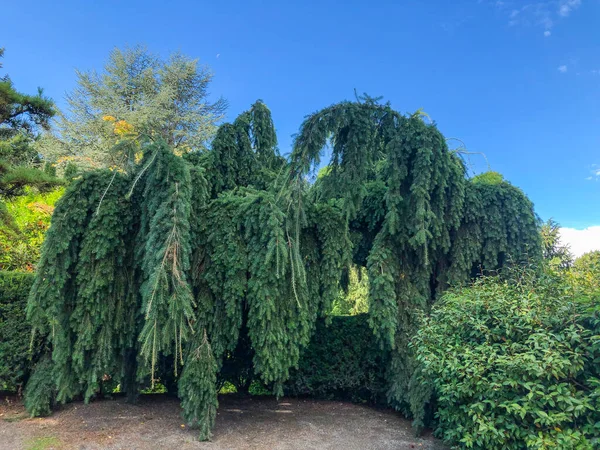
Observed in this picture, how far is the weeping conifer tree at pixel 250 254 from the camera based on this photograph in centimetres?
414

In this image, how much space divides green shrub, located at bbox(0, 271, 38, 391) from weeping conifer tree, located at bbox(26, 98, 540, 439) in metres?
0.47

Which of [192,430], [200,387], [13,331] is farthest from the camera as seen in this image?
[13,331]

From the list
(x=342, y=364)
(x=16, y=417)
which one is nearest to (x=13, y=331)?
(x=16, y=417)

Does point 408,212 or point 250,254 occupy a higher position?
point 408,212

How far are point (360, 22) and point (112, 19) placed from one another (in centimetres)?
661

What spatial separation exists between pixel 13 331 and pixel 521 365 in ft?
21.3

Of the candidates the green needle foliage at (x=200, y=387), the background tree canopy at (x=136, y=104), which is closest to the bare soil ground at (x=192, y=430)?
the green needle foliage at (x=200, y=387)

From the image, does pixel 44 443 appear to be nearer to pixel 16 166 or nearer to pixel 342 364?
pixel 342 364

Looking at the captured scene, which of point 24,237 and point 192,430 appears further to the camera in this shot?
point 24,237

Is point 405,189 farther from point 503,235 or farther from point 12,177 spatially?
point 12,177

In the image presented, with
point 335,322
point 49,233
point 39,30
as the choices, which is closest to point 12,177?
point 49,233

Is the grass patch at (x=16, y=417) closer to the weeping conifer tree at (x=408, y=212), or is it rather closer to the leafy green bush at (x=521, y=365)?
the weeping conifer tree at (x=408, y=212)

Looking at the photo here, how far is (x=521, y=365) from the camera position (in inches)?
120

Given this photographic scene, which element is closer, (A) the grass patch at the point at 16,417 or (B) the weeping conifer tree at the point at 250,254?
(B) the weeping conifer tree at the point at 250,254
